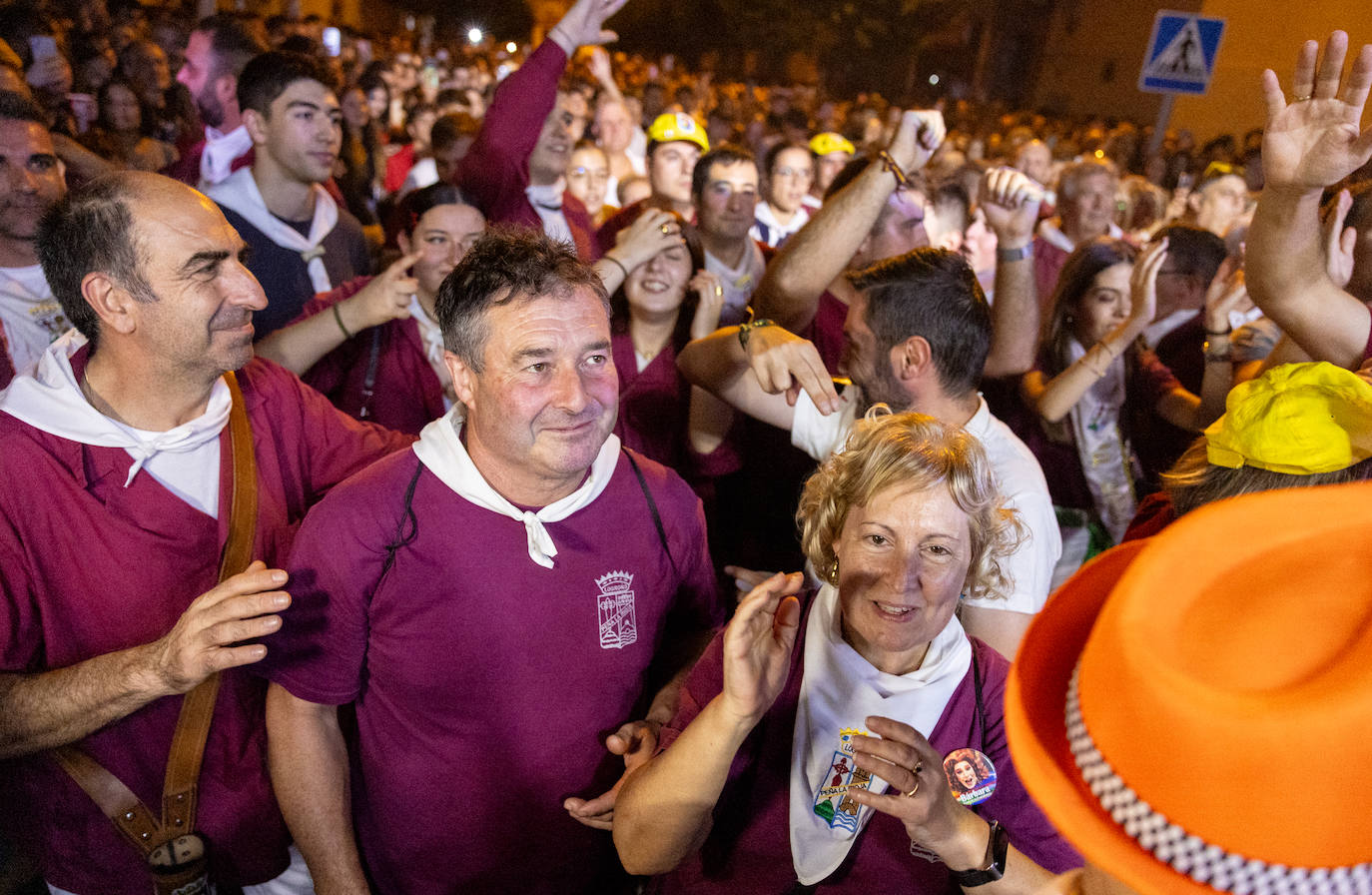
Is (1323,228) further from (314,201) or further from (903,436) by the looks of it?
(314,201)

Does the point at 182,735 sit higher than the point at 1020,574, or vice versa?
the point at 1020,574

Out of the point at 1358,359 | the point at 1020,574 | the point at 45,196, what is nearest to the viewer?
the point at 1020,574

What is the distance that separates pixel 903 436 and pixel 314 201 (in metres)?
3.18

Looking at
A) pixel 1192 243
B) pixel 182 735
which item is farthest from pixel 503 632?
pixel 1192 243

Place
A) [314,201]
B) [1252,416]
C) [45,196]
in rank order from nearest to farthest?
[1252,416]
[45,196]
[314,201]

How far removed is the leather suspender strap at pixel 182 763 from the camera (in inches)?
76.2

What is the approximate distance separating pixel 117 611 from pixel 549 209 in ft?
10.6

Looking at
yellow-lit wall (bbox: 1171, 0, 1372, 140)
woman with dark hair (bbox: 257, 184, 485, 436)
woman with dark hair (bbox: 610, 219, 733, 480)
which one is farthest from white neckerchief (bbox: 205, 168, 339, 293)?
yellow-lit wall (bbox: 1171, 0, 1372, 140)

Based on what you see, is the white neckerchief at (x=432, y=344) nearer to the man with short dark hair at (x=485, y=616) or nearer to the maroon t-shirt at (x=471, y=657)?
the man with short dark hair at (x=485, y=616)

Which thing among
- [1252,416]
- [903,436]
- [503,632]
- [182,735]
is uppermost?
[1252,416]

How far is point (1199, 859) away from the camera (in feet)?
2.74

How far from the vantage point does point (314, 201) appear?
387cm

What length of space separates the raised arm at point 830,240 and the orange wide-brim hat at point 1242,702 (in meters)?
2.44

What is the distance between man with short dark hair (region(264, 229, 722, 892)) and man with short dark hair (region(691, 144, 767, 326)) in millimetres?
2290
